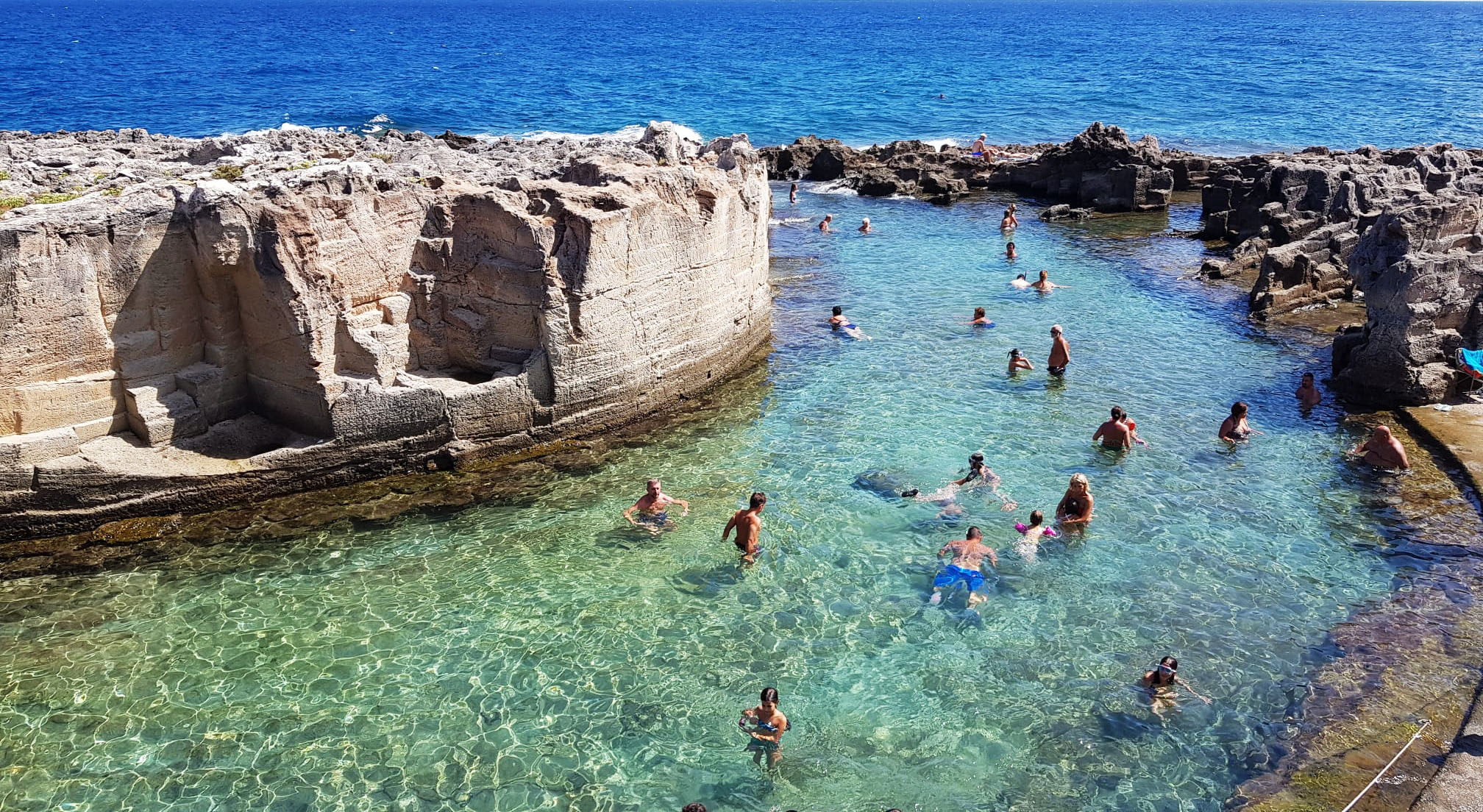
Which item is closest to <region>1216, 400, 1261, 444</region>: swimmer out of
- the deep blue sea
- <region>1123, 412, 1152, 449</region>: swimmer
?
<region>1123, 412, 1152, 449</region>: swimmer

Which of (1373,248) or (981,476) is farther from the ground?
(1373,248)

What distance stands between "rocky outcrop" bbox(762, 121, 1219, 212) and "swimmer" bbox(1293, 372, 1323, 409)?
1693 centimetres

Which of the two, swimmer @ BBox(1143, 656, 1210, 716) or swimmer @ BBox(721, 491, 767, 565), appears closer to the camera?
swimmer @ BBox(1143, 656, 1210, 716)

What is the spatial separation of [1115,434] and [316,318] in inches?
464

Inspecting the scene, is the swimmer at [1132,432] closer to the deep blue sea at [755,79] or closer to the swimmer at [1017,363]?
the swimmer at [1017,363]

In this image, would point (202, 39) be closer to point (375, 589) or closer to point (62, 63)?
point (62, 63)

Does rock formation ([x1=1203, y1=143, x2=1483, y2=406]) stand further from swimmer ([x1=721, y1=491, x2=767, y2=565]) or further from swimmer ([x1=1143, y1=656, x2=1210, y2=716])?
swimmer ([x1=721, y1=491, x2=767, y2=565])

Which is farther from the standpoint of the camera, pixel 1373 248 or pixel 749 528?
pixel 1373 248

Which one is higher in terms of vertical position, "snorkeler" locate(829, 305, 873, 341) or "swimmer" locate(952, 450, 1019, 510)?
"snorkeler" locate(829, 305, 873, 341)

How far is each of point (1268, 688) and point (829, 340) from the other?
37.8ft

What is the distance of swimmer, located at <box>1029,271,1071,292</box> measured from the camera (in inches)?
920

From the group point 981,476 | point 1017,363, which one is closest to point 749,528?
point 981,476

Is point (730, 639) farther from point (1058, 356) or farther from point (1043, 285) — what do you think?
point (1043, 285)

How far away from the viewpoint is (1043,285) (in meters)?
23.4
